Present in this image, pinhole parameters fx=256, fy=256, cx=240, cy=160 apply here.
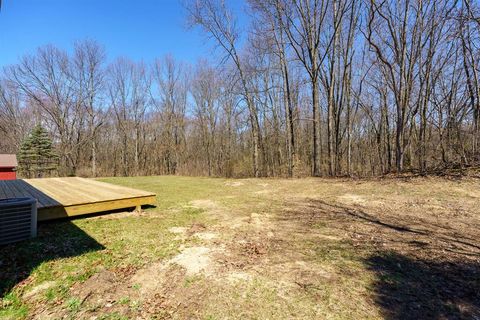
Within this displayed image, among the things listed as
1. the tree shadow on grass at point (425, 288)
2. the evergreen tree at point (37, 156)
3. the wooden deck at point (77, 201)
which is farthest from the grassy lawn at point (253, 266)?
the evergreen tree at point (37, 156)

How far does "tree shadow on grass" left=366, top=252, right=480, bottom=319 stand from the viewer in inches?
75.6

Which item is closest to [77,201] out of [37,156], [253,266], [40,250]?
[40,250]

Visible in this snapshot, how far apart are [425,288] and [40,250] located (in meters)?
4.15

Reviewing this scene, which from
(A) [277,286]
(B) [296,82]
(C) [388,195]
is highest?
(B) [296,82]

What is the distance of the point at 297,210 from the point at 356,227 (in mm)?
1405

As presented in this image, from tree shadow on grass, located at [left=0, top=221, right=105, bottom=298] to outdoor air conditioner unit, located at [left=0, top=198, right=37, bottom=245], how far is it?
0.35ft

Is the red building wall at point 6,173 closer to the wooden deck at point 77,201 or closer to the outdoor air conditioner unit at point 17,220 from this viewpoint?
the wooden deck at point 77,201

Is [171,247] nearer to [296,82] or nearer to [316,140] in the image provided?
[316,140]

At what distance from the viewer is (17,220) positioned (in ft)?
11.0

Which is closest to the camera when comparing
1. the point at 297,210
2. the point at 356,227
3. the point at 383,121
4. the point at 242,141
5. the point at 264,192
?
the point at 356,227

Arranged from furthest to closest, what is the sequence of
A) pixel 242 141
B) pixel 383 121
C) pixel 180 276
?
pixel 242 141 → pixel 383 121 → pixel 180 276

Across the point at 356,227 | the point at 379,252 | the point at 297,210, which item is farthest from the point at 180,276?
the point at 297,210

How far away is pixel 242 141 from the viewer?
2047 centimetres

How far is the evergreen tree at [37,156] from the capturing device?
18.6 meters
